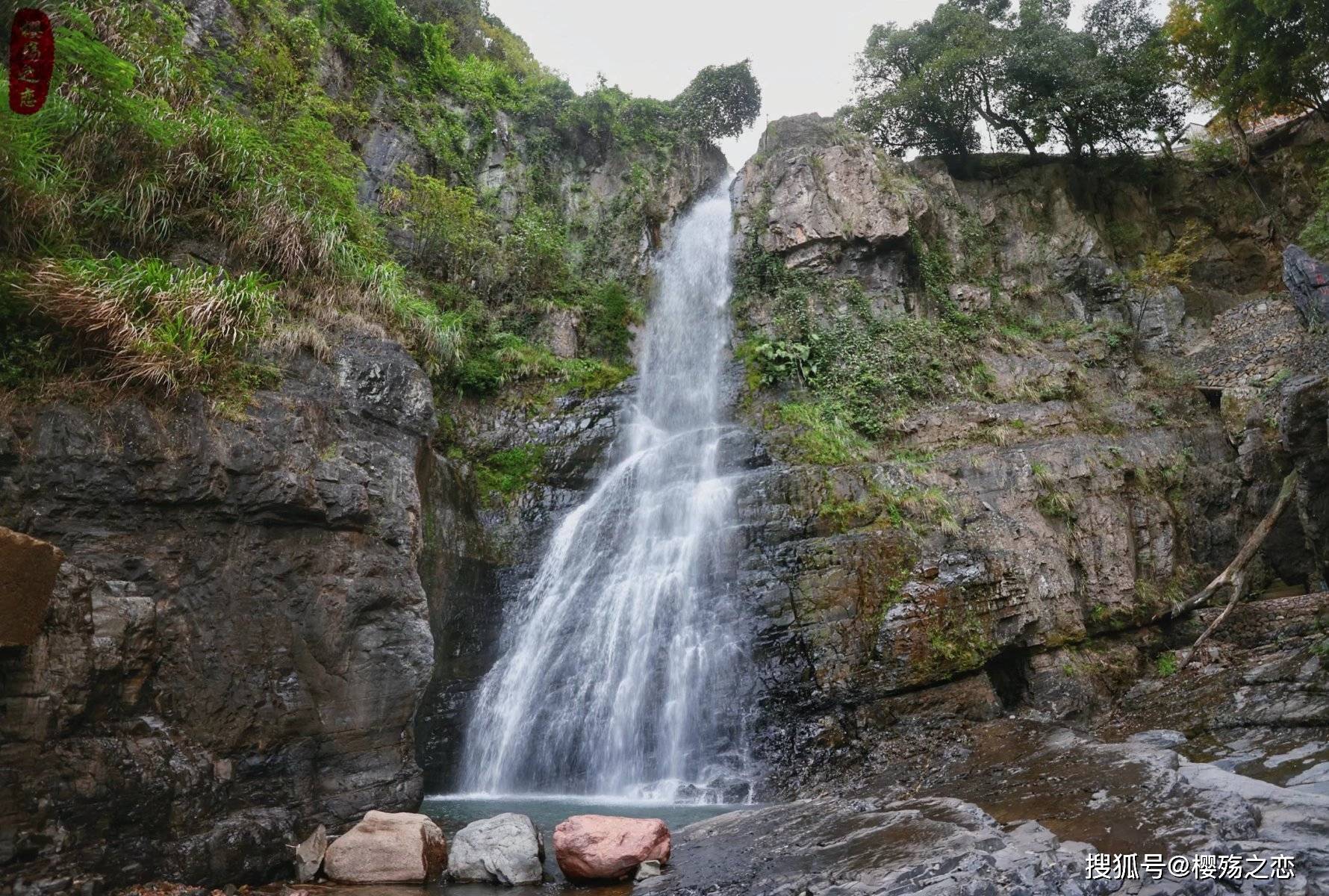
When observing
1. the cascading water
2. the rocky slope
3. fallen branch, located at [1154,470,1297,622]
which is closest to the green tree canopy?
fallen branch, located at [1154,470,1297,622]

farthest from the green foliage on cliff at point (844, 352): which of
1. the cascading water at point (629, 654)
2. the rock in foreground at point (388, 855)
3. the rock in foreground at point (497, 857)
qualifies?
the rock in foreground at point (388, 855)

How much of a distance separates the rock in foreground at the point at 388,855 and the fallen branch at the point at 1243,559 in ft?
34.5

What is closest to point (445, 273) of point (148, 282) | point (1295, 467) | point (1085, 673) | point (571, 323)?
point (571, 323)

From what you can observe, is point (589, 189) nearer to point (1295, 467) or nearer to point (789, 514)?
point (789, 514)

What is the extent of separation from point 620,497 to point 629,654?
3.18m

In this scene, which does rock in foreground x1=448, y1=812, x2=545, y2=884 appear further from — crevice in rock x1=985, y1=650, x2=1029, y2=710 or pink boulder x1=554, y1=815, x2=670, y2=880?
crevice in rock x1=985, y1=650, x2=1029, y2=710

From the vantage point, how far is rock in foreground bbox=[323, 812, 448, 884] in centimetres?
560

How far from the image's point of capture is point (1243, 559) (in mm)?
10656

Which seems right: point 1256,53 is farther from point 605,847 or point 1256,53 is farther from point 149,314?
point 149,314

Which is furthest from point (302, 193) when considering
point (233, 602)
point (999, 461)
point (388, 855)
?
point (999, 461)

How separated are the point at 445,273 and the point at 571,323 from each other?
2774 millimetres

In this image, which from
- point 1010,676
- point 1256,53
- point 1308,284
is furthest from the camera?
point 1256,53

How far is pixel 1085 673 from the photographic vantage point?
9867mm

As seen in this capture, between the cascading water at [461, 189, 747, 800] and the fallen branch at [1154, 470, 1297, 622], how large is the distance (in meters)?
6.79
